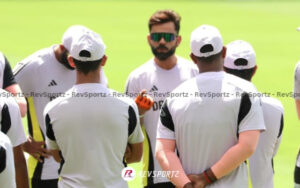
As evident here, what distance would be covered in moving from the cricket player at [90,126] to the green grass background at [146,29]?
4.22 meters

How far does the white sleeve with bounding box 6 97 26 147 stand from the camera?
5156 mm

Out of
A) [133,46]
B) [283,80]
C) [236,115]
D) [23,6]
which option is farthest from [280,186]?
[23,6]

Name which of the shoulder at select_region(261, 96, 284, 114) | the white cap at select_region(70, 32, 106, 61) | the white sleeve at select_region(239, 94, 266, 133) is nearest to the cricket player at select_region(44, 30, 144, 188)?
the white cap at select_region(70, 32, 106, 61)

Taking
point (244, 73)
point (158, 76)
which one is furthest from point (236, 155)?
point (158, 76)

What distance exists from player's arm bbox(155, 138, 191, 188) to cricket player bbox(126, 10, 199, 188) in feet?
4.68

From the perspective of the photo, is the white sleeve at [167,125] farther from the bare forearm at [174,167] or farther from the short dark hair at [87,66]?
the short dark hair at [87,66]

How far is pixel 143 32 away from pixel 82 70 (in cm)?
1412

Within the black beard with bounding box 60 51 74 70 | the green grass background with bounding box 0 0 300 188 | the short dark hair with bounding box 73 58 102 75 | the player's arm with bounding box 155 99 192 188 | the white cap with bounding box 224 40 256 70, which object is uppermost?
the short dark hair with bounding box 73 58 102 75

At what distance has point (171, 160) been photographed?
16.9ft

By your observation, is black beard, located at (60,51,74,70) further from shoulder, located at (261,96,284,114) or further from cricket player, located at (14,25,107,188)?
shoulder, located at (261,96,284,114)

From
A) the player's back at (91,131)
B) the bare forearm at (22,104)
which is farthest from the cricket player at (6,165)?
Answer: the bare forearm at (22,104)

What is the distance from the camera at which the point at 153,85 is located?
22.2 ft

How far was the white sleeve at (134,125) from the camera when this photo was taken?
5148 mm

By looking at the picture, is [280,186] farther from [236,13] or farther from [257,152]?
[236,13]
